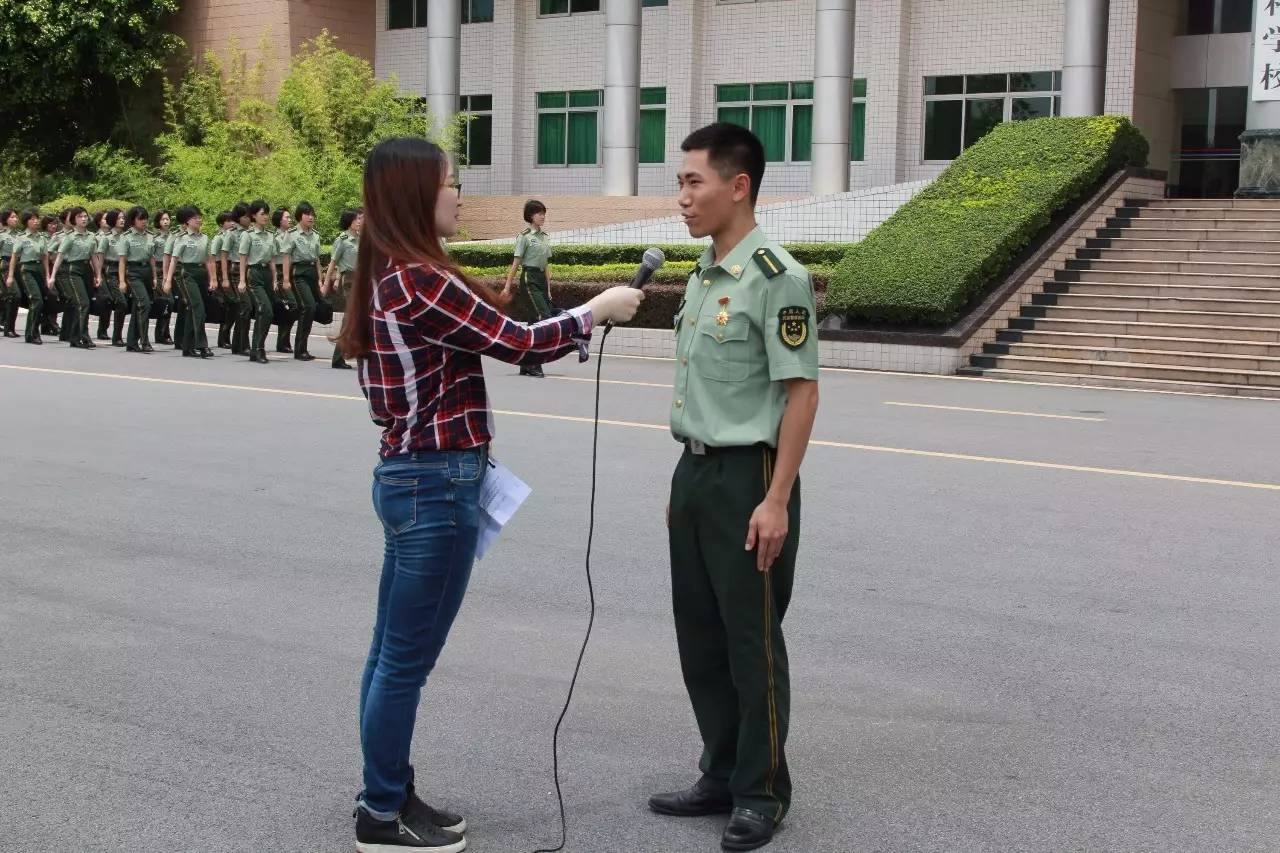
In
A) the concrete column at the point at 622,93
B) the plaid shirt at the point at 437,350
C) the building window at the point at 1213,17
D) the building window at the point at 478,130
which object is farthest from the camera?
the building window at the point at 478,130

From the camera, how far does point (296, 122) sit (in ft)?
113

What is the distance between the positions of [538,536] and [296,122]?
91.4 ft

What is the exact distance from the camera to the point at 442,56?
3572 centimetres

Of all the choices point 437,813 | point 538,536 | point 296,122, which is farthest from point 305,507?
point 296,122

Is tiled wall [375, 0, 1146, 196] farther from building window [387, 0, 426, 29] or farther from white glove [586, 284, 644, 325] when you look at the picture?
white glove [586, 284, 644, 325]

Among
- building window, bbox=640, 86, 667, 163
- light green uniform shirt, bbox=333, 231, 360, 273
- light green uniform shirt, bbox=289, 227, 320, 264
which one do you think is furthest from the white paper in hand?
building window, bbox=640, 86, 667, 163

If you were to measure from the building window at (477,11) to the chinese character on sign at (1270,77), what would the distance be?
818 inches

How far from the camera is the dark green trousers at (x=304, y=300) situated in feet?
61.9

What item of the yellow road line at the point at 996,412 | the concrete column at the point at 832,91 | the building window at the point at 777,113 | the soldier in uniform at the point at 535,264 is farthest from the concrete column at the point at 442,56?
the yellow road line at the point at 996,412

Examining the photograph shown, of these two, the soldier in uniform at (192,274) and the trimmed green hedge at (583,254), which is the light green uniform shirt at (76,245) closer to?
the soldier in uniform at (192,274)

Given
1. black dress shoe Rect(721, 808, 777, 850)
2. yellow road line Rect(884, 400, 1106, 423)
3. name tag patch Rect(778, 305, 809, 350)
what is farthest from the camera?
yellow road line Rect(884, 400, 1106, 423)

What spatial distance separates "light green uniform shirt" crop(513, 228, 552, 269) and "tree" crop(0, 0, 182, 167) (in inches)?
858

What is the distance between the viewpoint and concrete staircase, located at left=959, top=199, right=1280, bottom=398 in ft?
57.7

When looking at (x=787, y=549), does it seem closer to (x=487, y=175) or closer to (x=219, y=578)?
(x=219, y=578)
